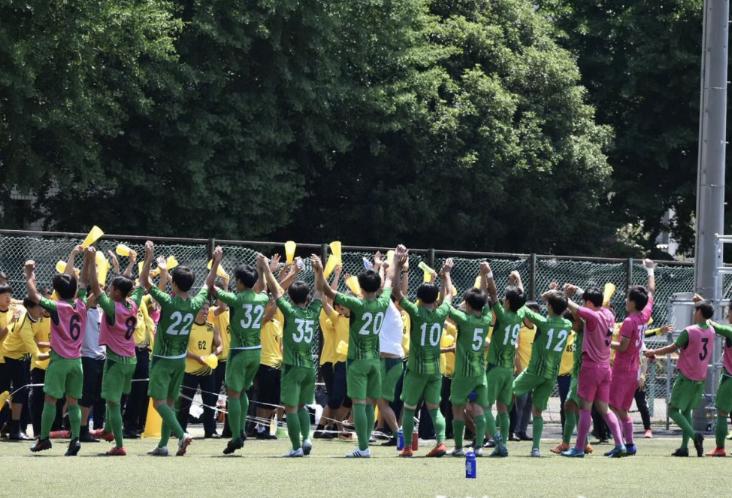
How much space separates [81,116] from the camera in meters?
28.9

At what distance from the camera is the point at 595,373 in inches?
644

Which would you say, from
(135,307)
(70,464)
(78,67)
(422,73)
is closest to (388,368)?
(135,307)

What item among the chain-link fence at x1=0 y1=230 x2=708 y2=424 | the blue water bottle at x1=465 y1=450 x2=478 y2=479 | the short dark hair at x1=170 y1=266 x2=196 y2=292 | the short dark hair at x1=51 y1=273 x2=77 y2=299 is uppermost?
the chain-link fence at x1=0 y1=230 x2=708 y2=424

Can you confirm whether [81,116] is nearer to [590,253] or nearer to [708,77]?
[708,77]

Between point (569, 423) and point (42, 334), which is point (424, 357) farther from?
point (42, 334)

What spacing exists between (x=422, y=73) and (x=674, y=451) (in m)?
19.2

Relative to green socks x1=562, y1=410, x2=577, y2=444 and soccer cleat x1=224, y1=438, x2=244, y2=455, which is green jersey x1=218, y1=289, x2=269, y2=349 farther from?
green socks x1=562, y1=410, x2=577, y2=444

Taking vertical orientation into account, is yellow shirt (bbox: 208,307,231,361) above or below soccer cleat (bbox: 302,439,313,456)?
above

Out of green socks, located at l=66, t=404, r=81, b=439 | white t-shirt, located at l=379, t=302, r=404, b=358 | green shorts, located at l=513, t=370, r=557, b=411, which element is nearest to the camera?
green socks, located at l=66, t=404, r=81, b=439

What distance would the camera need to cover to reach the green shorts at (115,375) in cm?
1522

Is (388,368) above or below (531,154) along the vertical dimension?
below

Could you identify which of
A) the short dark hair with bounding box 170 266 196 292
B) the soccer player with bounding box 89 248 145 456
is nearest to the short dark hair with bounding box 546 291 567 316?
the short dark hair with bounding box 170 266 196 292

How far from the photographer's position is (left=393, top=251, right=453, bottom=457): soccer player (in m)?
15.6

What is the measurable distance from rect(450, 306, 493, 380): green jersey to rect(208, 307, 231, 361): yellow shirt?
3727 millimetres
